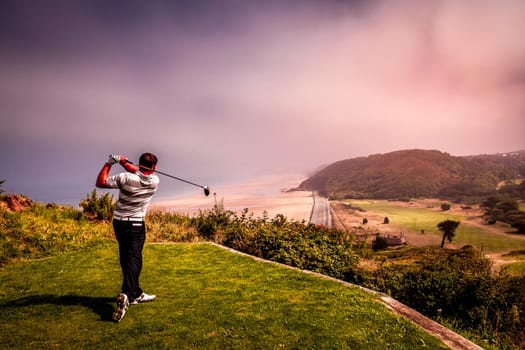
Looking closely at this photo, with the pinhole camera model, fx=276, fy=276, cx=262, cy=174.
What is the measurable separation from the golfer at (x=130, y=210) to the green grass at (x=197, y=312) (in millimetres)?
450

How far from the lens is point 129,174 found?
512 centimetres

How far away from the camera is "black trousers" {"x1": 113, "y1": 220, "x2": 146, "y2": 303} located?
17.0 ft

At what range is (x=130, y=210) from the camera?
17.0ft

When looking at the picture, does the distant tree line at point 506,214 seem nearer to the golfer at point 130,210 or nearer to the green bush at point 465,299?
the green bush at point 465,299

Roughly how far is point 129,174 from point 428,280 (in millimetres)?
9091

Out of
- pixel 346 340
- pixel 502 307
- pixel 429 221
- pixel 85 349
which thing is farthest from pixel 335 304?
pixel 429 221

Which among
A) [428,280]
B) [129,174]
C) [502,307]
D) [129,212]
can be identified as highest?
[129,174]

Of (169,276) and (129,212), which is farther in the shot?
(169,276)

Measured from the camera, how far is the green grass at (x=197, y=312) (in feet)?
14.6

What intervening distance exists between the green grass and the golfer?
0.45 meters

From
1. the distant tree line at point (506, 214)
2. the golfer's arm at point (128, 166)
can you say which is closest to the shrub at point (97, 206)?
the golfer's arm at point (128, 166)

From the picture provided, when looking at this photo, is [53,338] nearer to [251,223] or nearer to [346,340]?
[346,340]

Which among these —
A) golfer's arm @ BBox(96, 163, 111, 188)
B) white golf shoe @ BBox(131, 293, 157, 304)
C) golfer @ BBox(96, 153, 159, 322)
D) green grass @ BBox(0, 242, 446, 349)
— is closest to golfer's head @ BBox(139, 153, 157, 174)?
golfer @ BBox(96, 153, 159, 322)

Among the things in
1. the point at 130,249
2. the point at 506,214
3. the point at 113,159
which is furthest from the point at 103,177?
the point at 506,214
